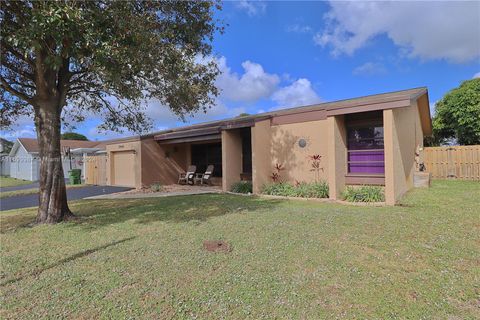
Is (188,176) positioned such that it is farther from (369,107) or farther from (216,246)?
(216,246)

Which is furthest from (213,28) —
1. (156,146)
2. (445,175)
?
(445,175)

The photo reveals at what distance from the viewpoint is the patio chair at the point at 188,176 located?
669 inches

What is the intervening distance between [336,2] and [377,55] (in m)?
7.88

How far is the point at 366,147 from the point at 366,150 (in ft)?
0.45

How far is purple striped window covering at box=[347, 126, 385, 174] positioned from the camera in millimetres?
10383

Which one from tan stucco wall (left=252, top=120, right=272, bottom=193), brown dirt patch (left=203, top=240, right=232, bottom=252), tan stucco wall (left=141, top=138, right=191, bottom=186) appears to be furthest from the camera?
tan stucco wall (left=141, top=138, right=191, bottom=186)

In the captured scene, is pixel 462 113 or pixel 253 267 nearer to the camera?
pixel 253 267

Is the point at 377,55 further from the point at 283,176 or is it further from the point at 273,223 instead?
the point at 273,223

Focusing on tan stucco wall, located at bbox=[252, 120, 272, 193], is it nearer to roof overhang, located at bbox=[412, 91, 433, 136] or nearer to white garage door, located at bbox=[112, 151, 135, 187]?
roof overhang, located at bbox=[412, 91, 433, 136]

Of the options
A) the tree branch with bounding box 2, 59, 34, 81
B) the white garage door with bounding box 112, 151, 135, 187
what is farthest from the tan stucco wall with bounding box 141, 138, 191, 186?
the tree branch with bounding box 2, 59, 34, 81

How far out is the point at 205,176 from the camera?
16.2 metres

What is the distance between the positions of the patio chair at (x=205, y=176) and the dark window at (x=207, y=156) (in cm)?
50

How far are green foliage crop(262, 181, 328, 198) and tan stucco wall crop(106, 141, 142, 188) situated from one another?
25.9ft

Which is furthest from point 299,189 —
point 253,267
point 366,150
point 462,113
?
point 462,113
